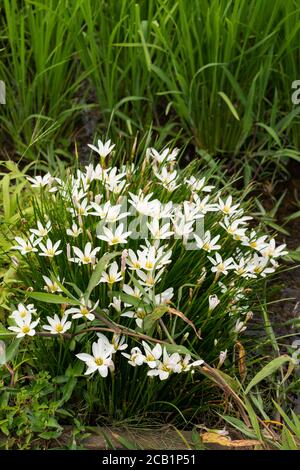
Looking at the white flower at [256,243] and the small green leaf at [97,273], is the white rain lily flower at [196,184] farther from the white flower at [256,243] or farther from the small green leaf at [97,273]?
the small green leaf at [97,273]

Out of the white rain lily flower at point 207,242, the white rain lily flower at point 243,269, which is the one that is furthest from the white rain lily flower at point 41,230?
the white rain lily flower at point 243,269

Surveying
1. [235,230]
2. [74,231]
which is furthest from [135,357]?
[235,230]

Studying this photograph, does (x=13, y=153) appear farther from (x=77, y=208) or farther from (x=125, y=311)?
(x=125, y=311)

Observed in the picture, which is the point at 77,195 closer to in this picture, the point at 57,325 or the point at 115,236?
the point at 115,236

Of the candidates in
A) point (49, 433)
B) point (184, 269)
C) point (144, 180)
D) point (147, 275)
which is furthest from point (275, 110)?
point (49, 433)

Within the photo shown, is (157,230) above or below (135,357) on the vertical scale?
above

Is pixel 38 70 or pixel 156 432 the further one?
pixel 38 70
